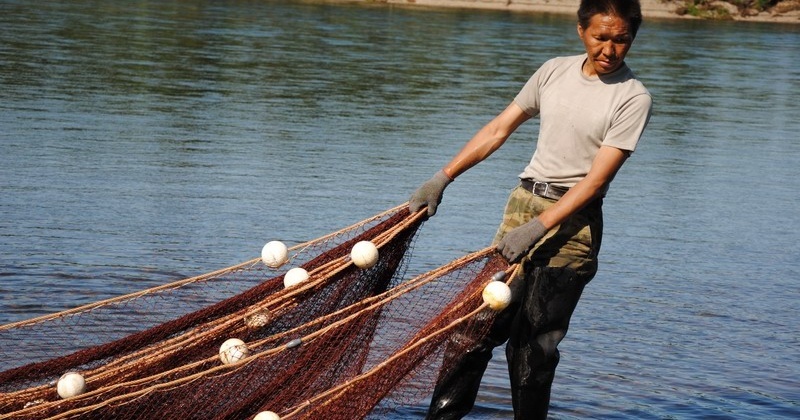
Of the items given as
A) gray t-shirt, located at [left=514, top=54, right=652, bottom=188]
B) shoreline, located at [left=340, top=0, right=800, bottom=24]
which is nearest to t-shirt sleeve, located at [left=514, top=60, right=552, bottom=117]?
gray t-shirt, located at [left=514, top=54, right=652, bottom=188]

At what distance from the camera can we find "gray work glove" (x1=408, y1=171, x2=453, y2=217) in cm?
530

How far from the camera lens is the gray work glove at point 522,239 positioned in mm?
4805

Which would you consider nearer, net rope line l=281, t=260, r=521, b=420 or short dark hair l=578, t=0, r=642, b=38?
short dark hair l=578, t=0, r=642, b=38

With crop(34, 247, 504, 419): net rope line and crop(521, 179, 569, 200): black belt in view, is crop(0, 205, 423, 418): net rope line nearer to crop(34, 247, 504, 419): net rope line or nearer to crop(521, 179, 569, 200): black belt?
crop(34, 247, 504, 419): net rope line

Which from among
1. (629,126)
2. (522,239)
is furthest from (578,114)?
(522,239)

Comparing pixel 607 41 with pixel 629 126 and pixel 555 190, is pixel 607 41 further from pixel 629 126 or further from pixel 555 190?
pixel 555 190

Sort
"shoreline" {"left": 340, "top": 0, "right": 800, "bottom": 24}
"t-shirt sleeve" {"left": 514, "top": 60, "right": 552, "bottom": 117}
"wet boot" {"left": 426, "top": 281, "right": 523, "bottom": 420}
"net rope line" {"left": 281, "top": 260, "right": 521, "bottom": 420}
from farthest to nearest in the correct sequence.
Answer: "shoreline" {"left": 340, "top": 0, "right": 800, "bottom": 24} < "wet boot" {"left": 426, "top": 281, "right": 523, "bottom": 420} < "t-shirt sleeve" {"left": 514, "top": 60, "right": 552, "bottom": 117} < "net rope line" {"left": 281, "top": 260, "right": 521, "bottom": 420}

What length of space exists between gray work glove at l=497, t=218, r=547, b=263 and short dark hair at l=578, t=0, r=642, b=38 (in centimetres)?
80

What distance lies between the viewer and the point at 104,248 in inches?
357

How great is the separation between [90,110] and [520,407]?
38.8ft

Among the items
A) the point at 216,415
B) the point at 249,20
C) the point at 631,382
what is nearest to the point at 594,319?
the point at 631,382

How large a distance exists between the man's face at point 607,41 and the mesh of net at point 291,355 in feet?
2.90

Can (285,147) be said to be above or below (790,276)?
above

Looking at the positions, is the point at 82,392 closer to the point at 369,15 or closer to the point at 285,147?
the point at 285,147
